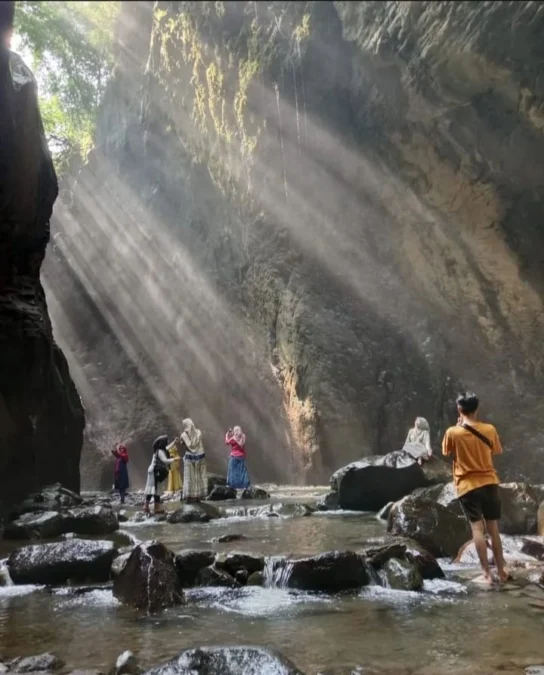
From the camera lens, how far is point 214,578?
5.75 meters

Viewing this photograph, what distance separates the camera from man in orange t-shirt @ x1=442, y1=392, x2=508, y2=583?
17.4ft

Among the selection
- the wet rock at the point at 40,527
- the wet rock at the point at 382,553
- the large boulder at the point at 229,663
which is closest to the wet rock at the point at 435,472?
the wet rock at the point at 382,553

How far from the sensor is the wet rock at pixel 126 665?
3.47 meters

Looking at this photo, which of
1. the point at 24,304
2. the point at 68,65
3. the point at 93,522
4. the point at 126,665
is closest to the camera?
the point at 126,665

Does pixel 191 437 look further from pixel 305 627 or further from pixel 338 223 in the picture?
pixel 338 223

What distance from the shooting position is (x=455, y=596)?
5.02m

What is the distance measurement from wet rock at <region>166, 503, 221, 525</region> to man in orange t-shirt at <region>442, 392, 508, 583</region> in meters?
5.83

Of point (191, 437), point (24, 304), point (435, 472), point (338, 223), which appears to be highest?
point (338, 223)

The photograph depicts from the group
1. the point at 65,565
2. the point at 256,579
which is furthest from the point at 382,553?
the point at 65,565

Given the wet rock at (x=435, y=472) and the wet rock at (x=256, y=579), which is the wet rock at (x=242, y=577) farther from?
the wet rock at (x=435, y=472)

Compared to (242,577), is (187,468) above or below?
above

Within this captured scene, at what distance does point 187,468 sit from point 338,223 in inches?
388

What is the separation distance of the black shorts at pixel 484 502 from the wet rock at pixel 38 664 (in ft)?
11.9

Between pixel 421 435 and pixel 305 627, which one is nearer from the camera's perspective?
pixel 305 627
